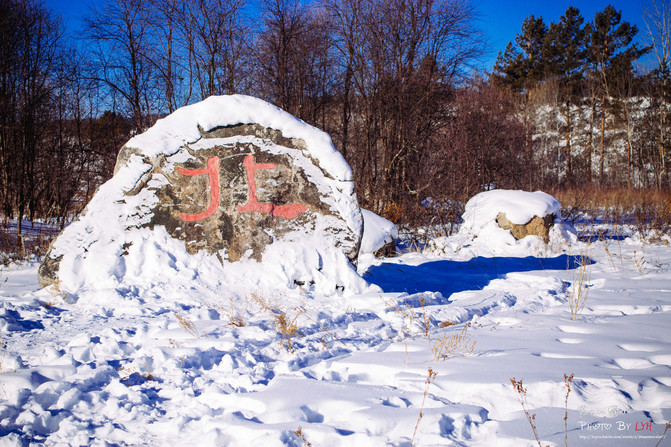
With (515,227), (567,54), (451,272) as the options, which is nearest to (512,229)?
(515,227)

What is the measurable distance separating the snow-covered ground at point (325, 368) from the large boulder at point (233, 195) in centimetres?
56

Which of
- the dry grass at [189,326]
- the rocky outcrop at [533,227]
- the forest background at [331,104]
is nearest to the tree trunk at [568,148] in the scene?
the forest background at [331,104]

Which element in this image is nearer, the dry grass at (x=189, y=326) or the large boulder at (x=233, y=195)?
the dry grass at (x=189, y=326)

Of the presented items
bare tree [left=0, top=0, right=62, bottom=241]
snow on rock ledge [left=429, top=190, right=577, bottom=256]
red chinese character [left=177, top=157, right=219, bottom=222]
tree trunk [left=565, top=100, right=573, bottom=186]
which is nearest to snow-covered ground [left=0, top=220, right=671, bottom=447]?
red chinese character [left=177, top=157, right=219, bottom=222]

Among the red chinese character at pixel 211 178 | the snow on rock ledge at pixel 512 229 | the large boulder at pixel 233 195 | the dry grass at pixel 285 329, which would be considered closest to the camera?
the dry grass at pixel 285 329

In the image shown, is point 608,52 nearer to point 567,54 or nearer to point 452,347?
point 567,54

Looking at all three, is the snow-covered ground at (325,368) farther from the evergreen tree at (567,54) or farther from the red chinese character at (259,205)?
the evergreen tree at (567,54)

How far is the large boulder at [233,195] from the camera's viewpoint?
4.22m

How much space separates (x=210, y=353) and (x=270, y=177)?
232 centimetres

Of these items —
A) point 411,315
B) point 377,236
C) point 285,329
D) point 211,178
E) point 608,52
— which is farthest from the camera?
point 608,52

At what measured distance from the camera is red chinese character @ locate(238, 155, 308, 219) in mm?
4383

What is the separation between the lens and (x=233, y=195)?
438cm

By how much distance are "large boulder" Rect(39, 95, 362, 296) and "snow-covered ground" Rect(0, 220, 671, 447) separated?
0.56m

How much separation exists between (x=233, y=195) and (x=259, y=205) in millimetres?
307
